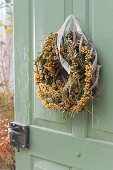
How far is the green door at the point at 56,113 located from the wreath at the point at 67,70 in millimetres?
65

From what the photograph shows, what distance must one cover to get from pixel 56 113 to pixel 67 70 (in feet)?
1.17

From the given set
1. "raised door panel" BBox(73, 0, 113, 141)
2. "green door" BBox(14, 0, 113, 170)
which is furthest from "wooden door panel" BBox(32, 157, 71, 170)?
"raised door panel" BBox(73, 0, 113, 141)

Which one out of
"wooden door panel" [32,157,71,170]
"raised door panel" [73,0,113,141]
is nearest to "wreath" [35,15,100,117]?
"raised door panel" [73,0,113,141]

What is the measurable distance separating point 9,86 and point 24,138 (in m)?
2.13

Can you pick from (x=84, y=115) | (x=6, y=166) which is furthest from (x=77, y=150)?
(x=6, y=166)

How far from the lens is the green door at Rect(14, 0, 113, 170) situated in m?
1.92

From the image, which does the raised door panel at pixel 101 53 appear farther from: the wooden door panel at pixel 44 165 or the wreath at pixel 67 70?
the wooden door panel at pixel 44 165

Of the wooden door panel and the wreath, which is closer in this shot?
the wreath

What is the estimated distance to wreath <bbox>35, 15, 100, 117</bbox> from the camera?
1864mm

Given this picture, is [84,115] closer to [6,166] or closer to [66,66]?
[66,66]

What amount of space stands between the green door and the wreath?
0.07 metres

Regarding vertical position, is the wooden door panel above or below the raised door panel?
below

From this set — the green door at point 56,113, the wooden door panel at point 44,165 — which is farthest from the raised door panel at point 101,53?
the wooden door panel at point 44,165

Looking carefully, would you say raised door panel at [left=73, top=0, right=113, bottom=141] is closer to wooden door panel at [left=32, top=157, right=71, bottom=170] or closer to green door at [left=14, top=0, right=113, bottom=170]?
green door at [left=14, top=0, right=113, bottom=170]
